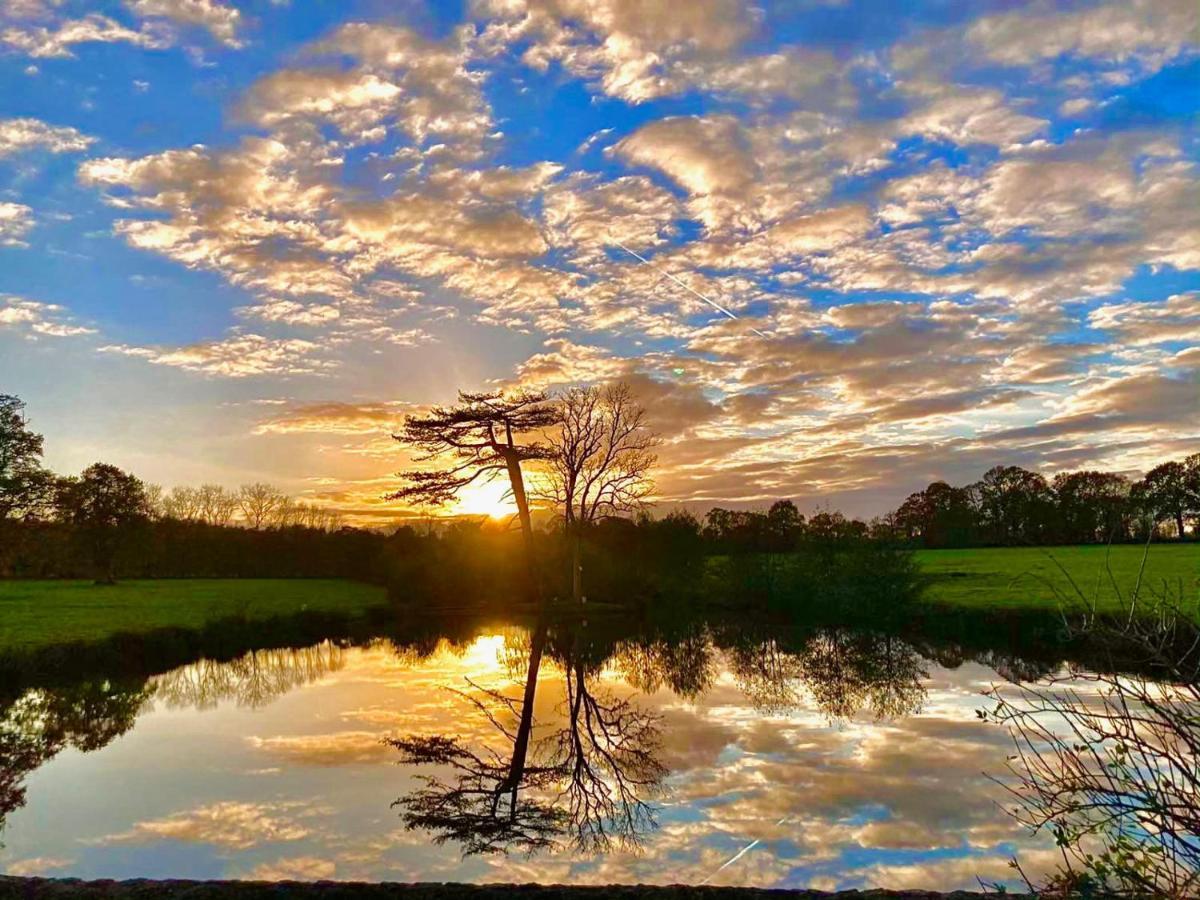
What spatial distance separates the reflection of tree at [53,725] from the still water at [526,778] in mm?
68

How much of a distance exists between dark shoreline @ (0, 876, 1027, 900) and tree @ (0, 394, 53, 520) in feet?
97.8

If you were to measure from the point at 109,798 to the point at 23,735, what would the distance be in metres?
4.32

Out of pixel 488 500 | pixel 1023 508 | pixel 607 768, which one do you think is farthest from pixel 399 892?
pixel 1023 508

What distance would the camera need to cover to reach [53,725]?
12.3 meters

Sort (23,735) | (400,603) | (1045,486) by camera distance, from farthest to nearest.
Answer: (1045,486) < (400,603) < (23,735)

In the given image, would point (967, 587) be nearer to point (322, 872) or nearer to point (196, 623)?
point (196, 623)

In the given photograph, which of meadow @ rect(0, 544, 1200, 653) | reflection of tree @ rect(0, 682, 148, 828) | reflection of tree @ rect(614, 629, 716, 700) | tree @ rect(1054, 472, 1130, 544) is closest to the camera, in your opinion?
reflection of tree @ rect(0, 682, 148, 828)

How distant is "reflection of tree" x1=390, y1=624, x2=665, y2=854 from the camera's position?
722 centimetres

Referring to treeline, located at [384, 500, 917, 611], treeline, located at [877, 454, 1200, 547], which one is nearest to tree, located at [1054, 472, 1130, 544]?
treeline, located at [877, 454, 1200, 547]

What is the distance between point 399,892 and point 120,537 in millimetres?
41690

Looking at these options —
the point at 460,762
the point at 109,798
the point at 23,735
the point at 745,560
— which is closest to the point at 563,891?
the point at 460,762

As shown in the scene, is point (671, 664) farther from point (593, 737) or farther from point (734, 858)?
point (734, 858)

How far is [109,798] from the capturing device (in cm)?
864

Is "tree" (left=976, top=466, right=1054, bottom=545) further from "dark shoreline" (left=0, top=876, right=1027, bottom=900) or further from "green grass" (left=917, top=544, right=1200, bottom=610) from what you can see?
"dark shoreline" (left=0, top=876, right=1027, bottom=900)
